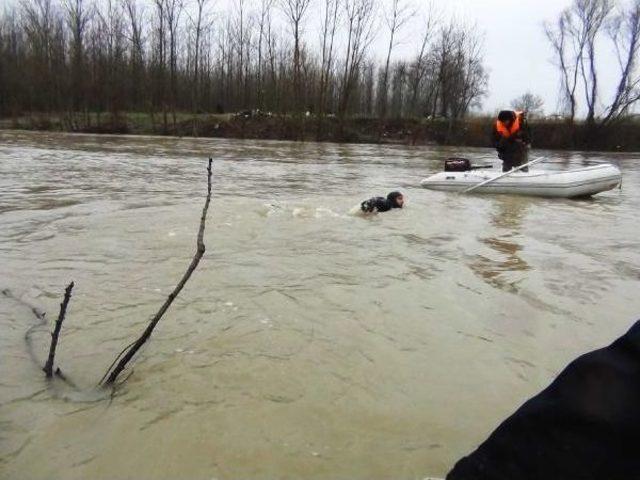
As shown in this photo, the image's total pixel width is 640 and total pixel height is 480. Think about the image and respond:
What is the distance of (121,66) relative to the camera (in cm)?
4291

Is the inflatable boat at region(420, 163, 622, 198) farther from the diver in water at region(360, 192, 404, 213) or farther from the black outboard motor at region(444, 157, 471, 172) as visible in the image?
the diver in water at region(360, 192, 404, 213)

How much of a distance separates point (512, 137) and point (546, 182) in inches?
48.7

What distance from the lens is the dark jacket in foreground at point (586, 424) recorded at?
1.09 meters

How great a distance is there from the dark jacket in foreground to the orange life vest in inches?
446

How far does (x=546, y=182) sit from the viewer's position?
1142 centimetres

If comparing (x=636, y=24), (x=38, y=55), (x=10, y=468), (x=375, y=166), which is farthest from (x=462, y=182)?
(x=38, y=55)

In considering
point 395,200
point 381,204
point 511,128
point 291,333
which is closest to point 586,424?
point 291,333

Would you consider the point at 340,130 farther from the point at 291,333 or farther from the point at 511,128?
the point at 291,333

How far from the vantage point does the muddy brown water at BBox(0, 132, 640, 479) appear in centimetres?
238

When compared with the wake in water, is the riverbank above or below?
above

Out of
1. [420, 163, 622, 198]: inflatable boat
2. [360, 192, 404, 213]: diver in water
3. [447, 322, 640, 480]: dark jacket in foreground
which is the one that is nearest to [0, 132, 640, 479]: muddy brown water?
[360, 192, 404, 213]: diver in water

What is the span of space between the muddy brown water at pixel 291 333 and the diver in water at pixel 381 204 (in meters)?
0.45

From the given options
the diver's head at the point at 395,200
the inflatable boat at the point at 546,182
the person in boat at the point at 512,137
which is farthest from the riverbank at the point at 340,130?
the diver's head at the point at 395,200

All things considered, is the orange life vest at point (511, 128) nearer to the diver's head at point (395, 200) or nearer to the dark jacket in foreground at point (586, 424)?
the diver's head at point (395, 200)
